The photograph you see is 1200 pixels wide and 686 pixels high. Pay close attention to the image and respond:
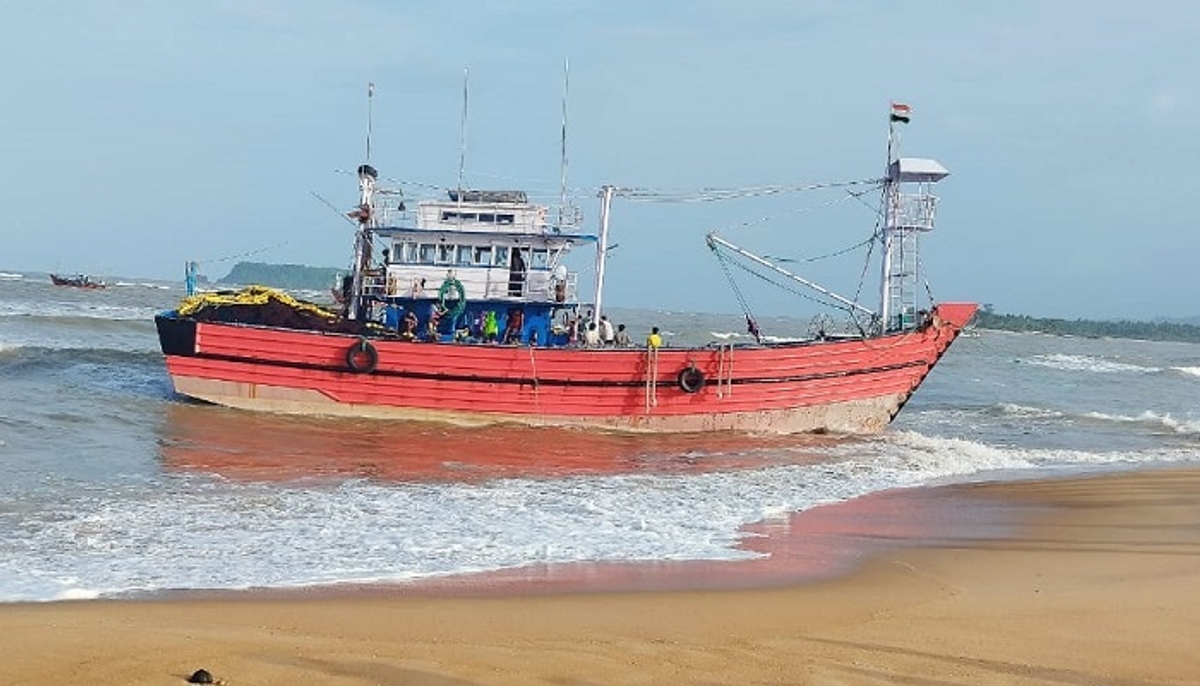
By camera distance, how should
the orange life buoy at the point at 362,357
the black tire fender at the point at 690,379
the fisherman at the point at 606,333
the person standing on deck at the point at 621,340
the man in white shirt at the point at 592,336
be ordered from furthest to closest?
the fisherman at the point at 606,333
the man in white shirt at the point at 592,336
the person standing on deck at the point at 621,340
the black tire fender at the point at 690,379
the orange life buoy at the point at 362,357

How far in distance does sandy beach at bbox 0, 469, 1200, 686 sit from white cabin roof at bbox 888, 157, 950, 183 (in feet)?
36.5

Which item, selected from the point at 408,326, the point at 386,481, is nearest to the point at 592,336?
the point at 408,326

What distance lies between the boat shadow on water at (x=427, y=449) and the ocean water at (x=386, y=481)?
0.06 meters

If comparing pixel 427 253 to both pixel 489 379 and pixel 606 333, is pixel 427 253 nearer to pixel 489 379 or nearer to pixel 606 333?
pixel 489 379

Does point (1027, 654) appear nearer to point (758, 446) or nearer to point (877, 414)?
point (758, 446)

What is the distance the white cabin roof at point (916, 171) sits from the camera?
64.3 feet

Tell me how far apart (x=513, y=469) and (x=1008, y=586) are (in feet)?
24.3

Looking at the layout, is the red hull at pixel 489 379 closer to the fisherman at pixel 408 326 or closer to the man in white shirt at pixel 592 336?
the fisherman at pixel 408 326

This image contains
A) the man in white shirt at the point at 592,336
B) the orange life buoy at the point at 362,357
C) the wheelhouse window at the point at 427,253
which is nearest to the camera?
the orange life buoy at the point at 362,357

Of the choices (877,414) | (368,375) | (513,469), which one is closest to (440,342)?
(368,375)

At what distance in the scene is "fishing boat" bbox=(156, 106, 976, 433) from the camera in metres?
18.8

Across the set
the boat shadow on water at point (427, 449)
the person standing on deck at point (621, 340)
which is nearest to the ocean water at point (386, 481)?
the boat shadow on water at point (427, 449)

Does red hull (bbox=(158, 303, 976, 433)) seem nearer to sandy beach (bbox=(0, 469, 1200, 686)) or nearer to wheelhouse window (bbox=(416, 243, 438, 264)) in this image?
wheelhouse window (bbox=(416, 243, 438, 264))

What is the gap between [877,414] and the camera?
20438 mm
